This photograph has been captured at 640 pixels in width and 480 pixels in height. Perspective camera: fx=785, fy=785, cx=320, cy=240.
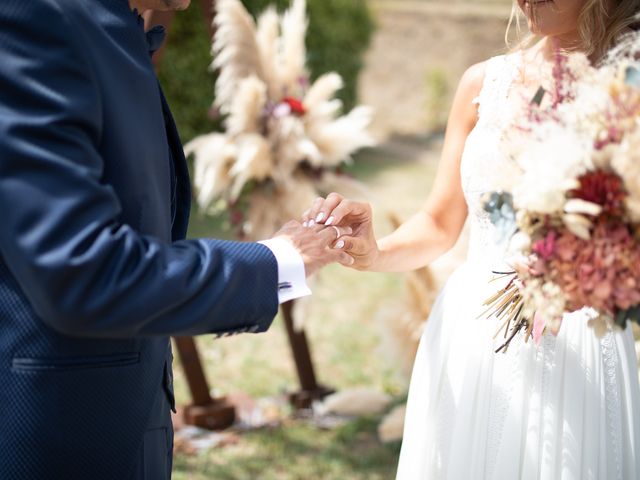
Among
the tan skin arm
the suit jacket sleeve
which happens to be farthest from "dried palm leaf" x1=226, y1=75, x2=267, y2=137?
the suit jacket sleeve

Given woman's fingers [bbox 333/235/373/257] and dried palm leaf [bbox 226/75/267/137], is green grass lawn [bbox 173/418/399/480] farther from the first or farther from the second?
woman's fingers [bbox 333/235/373/257]

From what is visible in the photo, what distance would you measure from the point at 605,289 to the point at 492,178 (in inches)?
12.8

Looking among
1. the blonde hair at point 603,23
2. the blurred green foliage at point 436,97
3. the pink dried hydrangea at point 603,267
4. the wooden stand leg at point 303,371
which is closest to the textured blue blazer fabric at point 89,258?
the pink dried hydrangea at point 603,267

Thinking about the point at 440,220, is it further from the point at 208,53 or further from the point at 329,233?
the point at 208,53

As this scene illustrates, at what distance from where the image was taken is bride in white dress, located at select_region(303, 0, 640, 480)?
2020 millimetres

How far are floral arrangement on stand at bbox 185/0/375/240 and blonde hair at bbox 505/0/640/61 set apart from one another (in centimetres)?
182

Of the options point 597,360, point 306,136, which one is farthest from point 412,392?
point 306,136

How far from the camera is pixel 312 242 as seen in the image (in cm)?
175

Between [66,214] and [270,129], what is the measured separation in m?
2.74

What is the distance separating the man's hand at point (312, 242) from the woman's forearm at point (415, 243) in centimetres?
54

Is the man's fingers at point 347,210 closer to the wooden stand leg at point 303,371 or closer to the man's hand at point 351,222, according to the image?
the man's hand at point 351,222

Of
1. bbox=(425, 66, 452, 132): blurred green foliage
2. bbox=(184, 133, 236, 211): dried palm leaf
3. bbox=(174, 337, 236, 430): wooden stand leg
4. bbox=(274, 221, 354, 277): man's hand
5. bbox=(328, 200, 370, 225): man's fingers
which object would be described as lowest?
bbox=(425, 66, 452, 132): blurred green foliage

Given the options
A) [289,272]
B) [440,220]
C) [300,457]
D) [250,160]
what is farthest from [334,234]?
[300,457]

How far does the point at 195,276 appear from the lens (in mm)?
1452
